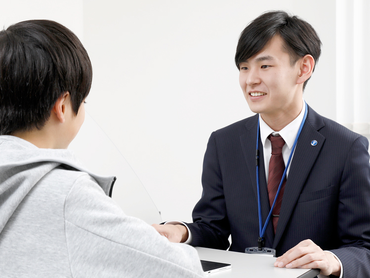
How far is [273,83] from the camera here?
1600 mm

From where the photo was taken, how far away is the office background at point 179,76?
2.59m

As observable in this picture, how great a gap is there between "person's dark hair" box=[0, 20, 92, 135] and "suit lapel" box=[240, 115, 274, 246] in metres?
0.93

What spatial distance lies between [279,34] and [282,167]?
1.72 ft

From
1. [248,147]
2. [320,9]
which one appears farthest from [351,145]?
[320,9]

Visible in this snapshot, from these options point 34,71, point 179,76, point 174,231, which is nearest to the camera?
point 34,71

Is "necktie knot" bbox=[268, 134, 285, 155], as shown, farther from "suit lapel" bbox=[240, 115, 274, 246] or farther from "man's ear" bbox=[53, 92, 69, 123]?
"man's ear" bbox=[53, 92, 69, 123]

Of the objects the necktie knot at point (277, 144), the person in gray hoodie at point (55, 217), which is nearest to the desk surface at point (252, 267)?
the person in gray hoodie at point (55, 217)

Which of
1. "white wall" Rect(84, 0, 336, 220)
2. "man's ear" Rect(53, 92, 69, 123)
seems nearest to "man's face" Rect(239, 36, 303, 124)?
"man's ear" Rect(53, 92, 69, 123)

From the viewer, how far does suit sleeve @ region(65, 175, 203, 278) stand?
2.04ft

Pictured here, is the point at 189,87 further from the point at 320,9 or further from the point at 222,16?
the point at 320,9

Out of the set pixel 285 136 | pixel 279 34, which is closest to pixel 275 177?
pixel 285 136

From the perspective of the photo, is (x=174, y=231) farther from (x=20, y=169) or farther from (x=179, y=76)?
(x=179, y=76)

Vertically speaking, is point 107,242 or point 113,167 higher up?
point 107,242

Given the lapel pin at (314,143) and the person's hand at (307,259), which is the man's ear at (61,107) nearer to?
the person's hand at (307,259)
